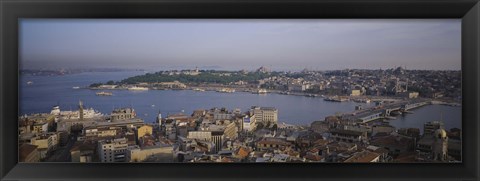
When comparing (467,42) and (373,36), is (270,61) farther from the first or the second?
(467,42)

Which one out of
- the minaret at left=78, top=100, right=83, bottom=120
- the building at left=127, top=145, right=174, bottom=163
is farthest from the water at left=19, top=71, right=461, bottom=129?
the building at left=127, top=145, right=174, bottom=163

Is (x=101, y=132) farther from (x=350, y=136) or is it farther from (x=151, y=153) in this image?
(x=350, y=136)

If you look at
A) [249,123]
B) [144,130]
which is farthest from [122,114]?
[249,123]

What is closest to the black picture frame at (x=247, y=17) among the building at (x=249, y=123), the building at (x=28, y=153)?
the building at (x=28, y=153)

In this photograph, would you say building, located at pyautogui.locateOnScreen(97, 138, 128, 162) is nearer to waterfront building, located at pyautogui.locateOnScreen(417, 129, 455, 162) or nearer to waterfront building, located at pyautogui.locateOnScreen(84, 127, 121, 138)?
waterfront building, located at pyautogui.locateOnScreen(84, 127, 121, 138)

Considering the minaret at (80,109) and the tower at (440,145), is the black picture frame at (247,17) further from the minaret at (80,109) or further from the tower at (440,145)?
the minaret at (80,109)

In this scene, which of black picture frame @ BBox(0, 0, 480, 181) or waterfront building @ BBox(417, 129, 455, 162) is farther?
→ waterfront building @ BBox(417, 129, 455, 162)
